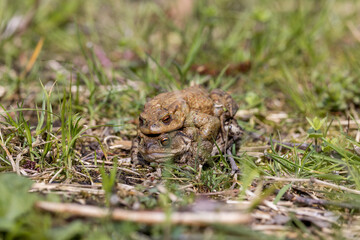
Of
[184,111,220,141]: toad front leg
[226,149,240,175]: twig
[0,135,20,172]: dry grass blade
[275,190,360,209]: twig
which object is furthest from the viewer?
[184,111,220,141]: toad front leg

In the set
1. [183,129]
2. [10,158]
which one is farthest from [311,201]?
[10,158]

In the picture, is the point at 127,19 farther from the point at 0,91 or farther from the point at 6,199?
the point at 6,199

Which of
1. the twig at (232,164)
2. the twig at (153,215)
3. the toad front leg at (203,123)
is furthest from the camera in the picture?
the toad front leg at (203,123)

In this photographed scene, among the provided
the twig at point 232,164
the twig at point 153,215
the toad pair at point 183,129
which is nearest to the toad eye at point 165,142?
the toad pair at point 183,129

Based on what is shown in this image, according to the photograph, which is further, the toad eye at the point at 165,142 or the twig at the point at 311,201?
the toad eye at the point at 165,142

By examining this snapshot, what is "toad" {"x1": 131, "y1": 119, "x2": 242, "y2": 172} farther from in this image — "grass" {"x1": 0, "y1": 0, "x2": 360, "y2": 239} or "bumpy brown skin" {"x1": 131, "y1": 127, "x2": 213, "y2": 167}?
"grass" {"x1": 0, "y1": 0, "x2": 360, "y2": 239}

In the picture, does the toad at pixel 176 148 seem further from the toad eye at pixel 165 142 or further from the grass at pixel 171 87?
the grass at pixel 171 87

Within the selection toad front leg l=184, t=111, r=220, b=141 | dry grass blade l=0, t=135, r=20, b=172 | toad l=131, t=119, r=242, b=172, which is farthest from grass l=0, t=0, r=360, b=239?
toad front leg l=184, t=111, r=220, b=141
